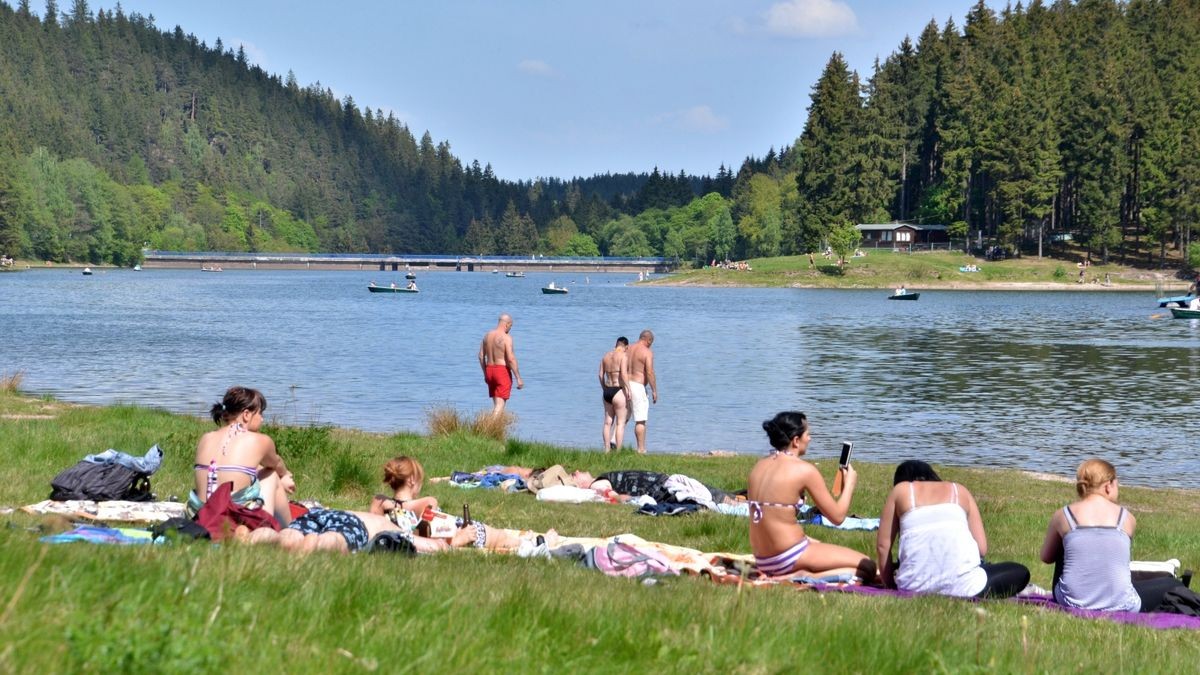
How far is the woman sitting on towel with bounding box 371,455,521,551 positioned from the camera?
10.3 m

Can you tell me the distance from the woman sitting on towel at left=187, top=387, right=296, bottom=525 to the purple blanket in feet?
13.3

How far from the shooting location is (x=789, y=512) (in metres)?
9.52

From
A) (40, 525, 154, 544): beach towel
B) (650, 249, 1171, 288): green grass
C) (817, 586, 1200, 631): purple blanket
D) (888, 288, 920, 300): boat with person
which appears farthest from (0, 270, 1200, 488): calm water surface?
Result: (650, 249, 1171, 288): green grass

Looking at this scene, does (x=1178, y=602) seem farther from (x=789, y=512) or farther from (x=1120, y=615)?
(x=789, y=512)

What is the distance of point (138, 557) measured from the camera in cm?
582

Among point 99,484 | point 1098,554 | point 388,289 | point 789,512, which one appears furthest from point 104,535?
point 388,289

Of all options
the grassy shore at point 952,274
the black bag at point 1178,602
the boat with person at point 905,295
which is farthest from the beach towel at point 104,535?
the grassy shore at point 952,274

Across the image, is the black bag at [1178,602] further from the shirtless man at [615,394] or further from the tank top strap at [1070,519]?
the shirtless man at [615,394]

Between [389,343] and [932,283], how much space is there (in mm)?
75828

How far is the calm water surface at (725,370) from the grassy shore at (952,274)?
103 feet

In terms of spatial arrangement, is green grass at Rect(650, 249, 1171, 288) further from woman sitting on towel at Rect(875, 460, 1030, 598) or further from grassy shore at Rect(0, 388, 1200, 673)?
grassy shore at Rect(0, 388, 1200, 673)

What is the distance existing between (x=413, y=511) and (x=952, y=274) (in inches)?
4474

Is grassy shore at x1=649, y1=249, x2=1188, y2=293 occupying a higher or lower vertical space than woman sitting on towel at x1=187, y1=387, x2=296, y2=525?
lower

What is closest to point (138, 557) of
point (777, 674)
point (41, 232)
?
point (777, 674)
